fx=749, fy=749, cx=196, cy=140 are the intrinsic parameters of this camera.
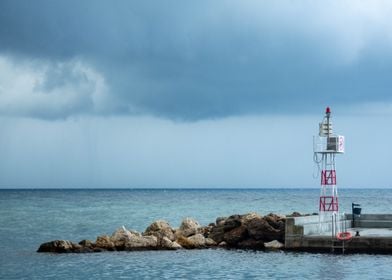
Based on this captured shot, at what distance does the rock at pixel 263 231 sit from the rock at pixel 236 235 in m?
0.68

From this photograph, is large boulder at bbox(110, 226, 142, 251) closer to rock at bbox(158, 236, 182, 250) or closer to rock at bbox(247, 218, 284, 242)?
rock at bbox(158, 236, 182, 250)

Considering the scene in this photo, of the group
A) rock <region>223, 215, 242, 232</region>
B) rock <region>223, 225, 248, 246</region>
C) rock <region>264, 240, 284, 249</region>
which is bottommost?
rock <region>264, 240, 284, 249</region>

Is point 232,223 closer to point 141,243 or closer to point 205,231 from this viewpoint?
point 205,231

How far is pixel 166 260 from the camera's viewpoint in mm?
36938

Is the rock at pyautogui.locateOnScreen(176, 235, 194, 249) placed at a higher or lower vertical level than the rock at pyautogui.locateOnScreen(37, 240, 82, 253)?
higher

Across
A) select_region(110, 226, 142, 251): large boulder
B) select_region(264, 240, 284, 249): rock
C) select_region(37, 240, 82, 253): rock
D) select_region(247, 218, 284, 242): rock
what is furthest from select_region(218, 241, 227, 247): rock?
select_region(37, 240, 82, 253): rock

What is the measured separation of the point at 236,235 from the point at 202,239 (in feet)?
6.35

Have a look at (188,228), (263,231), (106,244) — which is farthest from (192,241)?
(106,244)

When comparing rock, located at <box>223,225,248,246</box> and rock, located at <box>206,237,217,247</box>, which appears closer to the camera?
rock, located at <box>223,225,248,246</box>

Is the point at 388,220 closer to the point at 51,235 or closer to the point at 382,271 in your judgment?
the point at 382,271

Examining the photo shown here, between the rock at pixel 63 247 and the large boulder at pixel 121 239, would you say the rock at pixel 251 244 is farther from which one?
the rock at pixel 63 247

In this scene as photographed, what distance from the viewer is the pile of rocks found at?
40.7 m

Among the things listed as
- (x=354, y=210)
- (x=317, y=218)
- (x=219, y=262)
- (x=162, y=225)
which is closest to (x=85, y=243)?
(x=162, y=225)

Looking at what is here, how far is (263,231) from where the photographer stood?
134 ft
